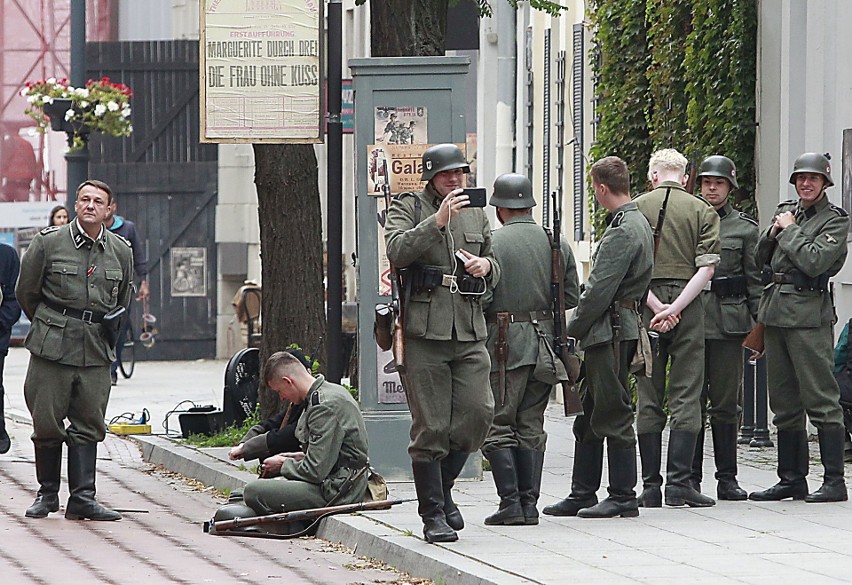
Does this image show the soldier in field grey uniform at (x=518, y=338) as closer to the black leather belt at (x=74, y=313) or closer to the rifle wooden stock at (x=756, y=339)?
the rifle wooden stock at (x=756, y=339)

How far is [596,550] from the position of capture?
938cm

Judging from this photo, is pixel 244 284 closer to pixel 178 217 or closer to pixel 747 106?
pixel 178 217

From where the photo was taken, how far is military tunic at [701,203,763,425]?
1119 centimetres

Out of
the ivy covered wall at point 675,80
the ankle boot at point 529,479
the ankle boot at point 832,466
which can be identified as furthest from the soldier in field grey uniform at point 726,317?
the ivy covered wall at point 675,80

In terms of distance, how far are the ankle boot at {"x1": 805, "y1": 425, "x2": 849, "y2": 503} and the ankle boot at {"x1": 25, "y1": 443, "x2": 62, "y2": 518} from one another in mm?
4299

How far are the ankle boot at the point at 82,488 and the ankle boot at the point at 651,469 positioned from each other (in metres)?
3.03

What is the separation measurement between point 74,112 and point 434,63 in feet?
39.8

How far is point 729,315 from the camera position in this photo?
11.2 m

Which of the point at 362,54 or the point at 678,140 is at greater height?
the point at 362,54

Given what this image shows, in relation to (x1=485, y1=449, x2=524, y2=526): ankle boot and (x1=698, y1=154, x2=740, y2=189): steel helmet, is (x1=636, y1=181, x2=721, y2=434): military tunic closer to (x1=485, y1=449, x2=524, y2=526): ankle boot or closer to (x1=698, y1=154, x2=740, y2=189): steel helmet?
(x1=698, y1=154, x2=740, y2=189): steel helmet

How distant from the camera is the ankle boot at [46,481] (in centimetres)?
1149

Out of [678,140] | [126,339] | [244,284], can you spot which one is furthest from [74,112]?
[678,140]

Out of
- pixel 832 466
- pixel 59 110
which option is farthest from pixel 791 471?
pixel 59 110

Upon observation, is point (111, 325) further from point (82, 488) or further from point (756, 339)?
point (756, 339)
